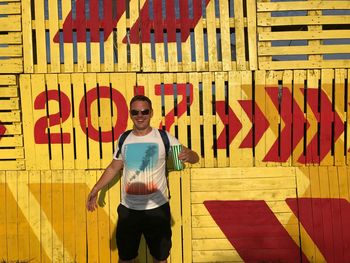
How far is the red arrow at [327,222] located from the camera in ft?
16.3

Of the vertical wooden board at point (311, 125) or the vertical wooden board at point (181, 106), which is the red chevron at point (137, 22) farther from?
the vertical wooden board at point (311, 125)

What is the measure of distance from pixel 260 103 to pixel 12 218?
12.8 ft

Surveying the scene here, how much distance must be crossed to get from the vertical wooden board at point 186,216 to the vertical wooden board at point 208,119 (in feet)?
1.17

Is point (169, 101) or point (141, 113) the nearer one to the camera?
point (141, 113)

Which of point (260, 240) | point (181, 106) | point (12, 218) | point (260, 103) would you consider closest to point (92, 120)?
point (181, 106)

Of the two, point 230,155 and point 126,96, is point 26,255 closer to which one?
point 126,96

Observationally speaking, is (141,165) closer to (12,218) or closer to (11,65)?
(12,218)

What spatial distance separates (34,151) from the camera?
502cm

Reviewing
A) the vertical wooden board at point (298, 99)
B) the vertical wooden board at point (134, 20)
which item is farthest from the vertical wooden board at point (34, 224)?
the vertical wooden board at point (298, 99)

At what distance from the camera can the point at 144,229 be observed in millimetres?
3879

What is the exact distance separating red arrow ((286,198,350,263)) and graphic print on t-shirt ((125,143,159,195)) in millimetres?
2285

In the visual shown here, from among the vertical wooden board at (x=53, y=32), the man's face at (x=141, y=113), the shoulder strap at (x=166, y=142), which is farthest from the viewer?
the vertical wooden board at (x=53, y=32)

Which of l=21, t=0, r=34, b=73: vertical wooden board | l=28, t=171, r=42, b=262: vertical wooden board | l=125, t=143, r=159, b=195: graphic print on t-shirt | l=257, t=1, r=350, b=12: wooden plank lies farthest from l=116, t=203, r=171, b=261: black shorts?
l=257, t=1, r=350, b=12: wooden plank

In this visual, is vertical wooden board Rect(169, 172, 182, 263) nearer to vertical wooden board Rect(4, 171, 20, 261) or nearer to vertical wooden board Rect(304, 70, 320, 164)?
vertical wooden board Rect(304, 70, 320, 164)
